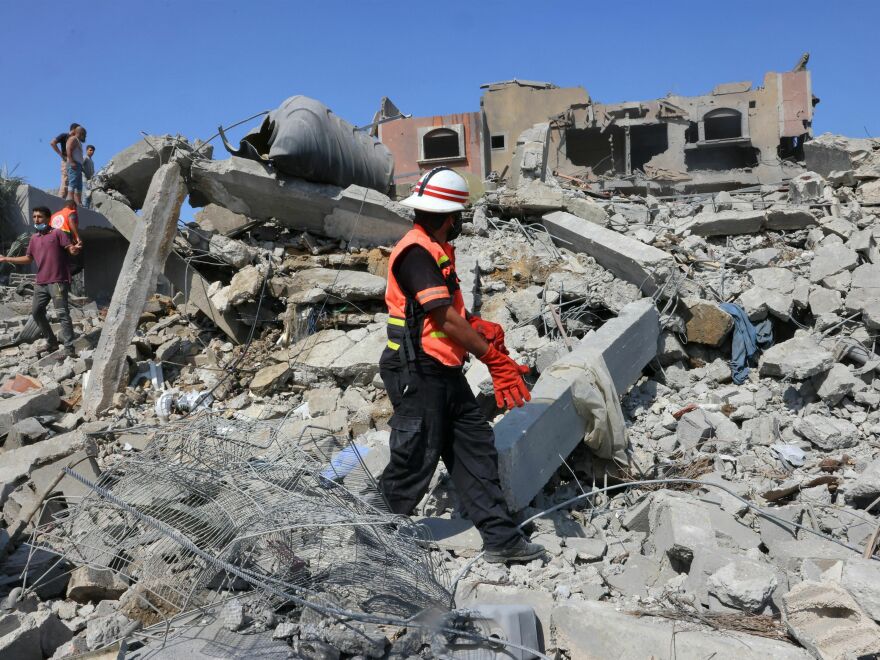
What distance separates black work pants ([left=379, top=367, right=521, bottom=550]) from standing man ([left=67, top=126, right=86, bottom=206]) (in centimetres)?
928

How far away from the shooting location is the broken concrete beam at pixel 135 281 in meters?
6.47

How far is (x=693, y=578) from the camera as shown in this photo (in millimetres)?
2957

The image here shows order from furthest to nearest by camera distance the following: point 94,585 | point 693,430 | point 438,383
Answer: point 693,430, point 438,383, point 94,585

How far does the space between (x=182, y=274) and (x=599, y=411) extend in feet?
16.8

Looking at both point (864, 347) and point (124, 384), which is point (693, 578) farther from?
point (124, 384)

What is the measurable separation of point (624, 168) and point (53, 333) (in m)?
25.0

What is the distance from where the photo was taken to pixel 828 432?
4523 mm

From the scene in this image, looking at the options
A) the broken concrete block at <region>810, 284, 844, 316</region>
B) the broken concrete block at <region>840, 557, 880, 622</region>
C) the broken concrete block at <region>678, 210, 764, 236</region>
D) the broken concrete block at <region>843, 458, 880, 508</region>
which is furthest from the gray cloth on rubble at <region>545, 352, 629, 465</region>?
the broken concrete block at <region>678, 210, 764, 236</region>

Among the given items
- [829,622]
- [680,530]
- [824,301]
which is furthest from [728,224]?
[829,622]

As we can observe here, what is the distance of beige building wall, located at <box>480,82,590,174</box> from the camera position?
95.9 ft

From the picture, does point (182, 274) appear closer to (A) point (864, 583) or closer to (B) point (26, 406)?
(B) point (26, 406)

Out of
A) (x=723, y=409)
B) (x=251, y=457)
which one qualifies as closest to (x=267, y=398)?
(x=251, y=457)

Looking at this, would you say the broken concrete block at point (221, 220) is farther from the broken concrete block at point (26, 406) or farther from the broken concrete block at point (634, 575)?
the broken concrete block at point (634, 575)

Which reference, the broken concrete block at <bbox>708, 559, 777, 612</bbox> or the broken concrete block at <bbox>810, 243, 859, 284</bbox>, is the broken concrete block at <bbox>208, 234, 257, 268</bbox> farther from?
the broken concrete block at <bbox>708, 559, 777, 612</bbox>
